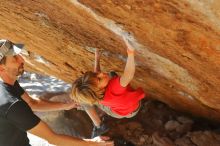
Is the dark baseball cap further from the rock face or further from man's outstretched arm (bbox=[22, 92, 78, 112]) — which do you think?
man's outstretched arm (bbox=[22, 92, 78, 112])

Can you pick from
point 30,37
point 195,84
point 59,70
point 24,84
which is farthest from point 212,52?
point 24,84

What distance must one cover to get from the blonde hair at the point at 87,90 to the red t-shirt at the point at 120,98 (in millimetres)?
91

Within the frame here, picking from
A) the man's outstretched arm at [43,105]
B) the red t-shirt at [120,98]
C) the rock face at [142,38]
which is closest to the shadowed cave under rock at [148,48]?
the rock face at [142,38]

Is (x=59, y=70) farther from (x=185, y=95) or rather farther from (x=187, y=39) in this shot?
(x=187, y=39)

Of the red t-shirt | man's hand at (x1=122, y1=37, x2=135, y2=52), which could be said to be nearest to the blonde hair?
the red t-shirt

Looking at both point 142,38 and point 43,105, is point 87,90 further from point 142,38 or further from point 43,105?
point 43,105

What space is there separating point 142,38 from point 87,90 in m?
0.61

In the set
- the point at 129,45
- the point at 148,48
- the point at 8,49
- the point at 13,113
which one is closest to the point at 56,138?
the point at 13,113

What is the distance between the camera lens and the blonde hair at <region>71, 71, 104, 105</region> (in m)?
3.38

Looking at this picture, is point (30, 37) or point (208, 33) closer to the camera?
point (208, 33)

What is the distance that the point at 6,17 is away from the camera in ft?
15.4

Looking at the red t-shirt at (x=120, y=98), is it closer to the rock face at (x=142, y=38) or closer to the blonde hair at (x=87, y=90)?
the blonde hair at (x=87, y=90)

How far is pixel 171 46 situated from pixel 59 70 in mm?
3082

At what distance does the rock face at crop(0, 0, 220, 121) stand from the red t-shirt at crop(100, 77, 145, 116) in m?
0.35
